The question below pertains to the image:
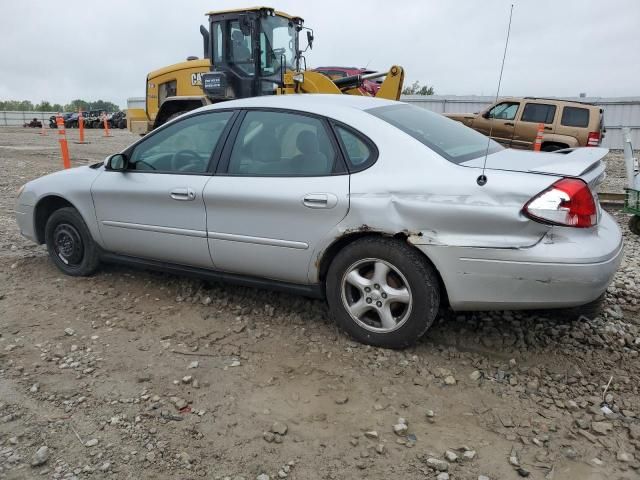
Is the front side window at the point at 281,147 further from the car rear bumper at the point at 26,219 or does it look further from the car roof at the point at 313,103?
the car rear bumper at the point at 26,219

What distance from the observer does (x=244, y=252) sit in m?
3.67

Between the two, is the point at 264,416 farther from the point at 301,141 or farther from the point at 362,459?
the point at 301,141

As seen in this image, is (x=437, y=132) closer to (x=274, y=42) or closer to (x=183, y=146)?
(x=183, y=146)

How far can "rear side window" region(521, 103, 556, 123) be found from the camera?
13.2m

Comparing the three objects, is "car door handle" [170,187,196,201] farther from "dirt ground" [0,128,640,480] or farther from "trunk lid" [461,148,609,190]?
"trunk lid" [461,148,609,190]

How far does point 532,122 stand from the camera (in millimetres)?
13219

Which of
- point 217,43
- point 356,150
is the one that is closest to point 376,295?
point 356,150

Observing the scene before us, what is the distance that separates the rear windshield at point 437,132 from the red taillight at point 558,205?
54cm

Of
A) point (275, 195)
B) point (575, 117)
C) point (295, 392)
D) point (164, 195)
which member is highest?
point (575, 117)

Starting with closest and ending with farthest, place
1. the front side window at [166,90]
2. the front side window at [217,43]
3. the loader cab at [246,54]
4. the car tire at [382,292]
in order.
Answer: the car tire at [382,292]
the loader cab at [246,54]
the front side window at [217,43]
the front side window at [166,90]

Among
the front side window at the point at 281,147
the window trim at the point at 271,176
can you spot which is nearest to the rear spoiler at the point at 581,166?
the window trim at the point at 271,176

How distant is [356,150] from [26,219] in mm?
3273

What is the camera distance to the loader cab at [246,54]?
988 cm

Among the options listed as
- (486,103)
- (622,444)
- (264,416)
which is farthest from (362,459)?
(486,103)
